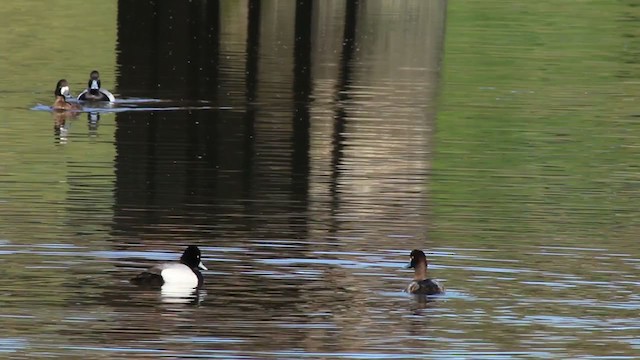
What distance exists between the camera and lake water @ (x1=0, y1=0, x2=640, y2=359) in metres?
19.4

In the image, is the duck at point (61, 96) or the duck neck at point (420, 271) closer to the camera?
the duck neck at point (420, 271)

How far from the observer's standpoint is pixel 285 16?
66250 millimetres

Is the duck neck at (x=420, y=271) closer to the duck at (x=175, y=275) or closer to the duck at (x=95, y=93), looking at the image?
the duck at (x=175, y=275)

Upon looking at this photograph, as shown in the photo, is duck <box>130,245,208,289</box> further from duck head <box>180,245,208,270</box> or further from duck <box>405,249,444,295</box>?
duck <box>405,249,444,295</box>

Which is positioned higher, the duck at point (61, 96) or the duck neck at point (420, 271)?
the duck neck at point (420, 271)

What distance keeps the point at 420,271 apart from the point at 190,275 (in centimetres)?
245

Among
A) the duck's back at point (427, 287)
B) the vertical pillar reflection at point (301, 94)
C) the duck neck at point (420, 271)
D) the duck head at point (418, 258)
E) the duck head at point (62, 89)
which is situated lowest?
the vertical pillar reflection at point (301, 94)

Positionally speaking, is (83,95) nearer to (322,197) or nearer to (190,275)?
(322,197)

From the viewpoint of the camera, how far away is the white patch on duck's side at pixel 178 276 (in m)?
20.9

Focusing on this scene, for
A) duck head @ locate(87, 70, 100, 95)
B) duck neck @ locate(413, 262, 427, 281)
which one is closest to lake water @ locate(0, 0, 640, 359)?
duck neck @ locate(413, 262, 427, 281)

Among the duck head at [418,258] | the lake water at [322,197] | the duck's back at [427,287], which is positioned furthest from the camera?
the duck head at [418,258]

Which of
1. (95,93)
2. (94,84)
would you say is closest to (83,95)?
(94,84)

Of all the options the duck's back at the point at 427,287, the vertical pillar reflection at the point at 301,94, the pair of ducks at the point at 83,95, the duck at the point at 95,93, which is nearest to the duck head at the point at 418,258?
the duck's back at the point at 427,287

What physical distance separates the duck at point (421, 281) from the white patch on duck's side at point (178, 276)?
7.58ft
